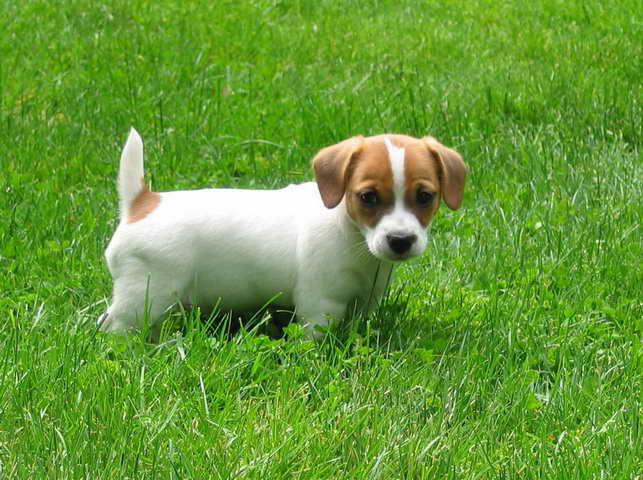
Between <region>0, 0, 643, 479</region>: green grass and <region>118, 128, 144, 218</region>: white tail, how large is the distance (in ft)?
1.79

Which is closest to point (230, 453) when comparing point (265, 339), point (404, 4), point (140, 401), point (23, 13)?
point (140, 401)

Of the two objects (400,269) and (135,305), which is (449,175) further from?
(135,305)

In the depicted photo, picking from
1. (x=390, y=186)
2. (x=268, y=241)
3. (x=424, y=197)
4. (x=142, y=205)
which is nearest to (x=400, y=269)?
(x=268, y=241)

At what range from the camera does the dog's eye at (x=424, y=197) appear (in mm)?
4297

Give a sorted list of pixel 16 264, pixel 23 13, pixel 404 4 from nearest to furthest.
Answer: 1. pixel 16 264
2. pixel 23 13
3. pixel 404 4

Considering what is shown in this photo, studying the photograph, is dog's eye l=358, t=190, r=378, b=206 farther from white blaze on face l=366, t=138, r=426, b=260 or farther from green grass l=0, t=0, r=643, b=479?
green grass l=0, t=0, r=643, b=479

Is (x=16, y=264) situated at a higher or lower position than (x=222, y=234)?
lower

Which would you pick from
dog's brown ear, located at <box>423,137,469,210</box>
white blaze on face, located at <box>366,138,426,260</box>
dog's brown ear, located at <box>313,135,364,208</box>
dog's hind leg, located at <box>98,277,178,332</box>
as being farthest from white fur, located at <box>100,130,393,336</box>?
dog's brown ear, located at <box>423,137,469,210</box>

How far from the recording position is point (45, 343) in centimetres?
404

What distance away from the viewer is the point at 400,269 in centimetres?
539

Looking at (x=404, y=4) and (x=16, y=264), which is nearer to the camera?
(x=16, y=264)

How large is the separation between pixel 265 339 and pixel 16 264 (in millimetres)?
1558

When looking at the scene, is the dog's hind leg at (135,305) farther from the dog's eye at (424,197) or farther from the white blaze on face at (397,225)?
the dog's eye at (424,197)

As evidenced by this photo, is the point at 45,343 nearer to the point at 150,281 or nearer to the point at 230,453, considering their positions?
the point at 150,281
